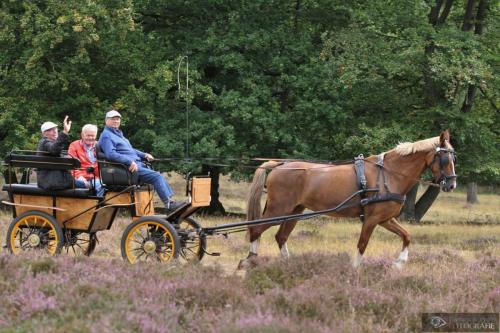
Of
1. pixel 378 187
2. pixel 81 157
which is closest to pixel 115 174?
pixel 81 157

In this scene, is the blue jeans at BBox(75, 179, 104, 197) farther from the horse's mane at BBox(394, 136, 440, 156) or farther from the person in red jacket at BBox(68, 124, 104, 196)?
the horse's mane at BBox(394, 136, 440, 156)

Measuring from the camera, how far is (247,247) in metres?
12.7

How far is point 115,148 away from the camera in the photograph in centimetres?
940

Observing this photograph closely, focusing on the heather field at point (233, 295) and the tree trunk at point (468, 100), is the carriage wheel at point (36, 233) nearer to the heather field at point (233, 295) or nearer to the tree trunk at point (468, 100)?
the heather field at point (233, 295)

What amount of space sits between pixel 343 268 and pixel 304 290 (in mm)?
1293

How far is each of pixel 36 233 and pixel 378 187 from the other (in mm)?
5169

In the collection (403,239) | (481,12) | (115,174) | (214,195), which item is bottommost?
(214,195)

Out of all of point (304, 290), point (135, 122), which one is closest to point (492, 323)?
point (304, 290)

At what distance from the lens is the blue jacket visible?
9227 millimetres

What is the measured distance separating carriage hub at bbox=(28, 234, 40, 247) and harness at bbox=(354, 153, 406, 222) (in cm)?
484

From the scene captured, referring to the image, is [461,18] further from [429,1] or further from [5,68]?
[5,68]

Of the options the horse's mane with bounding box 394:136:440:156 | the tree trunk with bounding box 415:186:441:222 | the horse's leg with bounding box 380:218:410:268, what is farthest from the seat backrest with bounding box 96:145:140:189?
the tree trunk with bounding box 415:186:441:222

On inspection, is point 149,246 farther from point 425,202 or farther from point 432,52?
point 425,202

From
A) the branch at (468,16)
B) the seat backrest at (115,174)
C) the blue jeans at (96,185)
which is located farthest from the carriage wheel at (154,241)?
the branch at (468,16)
